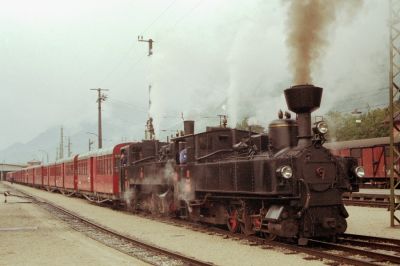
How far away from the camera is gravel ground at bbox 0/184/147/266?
920cm

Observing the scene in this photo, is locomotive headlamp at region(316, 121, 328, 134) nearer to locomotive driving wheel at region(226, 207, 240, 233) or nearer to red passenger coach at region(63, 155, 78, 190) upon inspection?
locomotive driving wheel at region(226, 207, 240, 233)

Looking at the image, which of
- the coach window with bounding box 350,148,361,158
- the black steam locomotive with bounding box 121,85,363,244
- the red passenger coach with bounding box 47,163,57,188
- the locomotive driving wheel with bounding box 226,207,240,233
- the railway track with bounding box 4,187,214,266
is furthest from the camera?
the red passenger coach with bounding box 47,163,57,188

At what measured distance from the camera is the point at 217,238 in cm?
1176

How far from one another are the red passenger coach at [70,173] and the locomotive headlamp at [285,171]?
24193 mm

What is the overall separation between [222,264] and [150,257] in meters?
1.72

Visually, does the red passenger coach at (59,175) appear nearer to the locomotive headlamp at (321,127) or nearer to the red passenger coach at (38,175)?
the red passenger coach at (38,175)

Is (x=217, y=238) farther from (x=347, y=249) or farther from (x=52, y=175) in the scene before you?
(x=52, y=175)

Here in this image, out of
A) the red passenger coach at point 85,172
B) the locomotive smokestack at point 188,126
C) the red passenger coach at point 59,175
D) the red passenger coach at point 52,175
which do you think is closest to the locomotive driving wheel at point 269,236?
the locomotive smokestack at point 188,126

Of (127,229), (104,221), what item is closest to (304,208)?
(127,229)

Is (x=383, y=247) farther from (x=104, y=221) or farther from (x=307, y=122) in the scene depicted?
(x=104, y=221)

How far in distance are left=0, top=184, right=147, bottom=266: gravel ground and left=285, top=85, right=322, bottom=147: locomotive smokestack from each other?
4.23 meters

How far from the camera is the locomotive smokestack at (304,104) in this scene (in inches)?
399

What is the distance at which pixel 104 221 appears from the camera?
17.1 meters

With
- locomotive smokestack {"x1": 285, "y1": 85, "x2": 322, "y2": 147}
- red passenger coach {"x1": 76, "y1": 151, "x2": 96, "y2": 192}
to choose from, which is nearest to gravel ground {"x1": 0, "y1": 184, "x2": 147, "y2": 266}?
locomotive smokestack {"x1": 285, "y1": 85, "x2": 322, "y2": 147}
